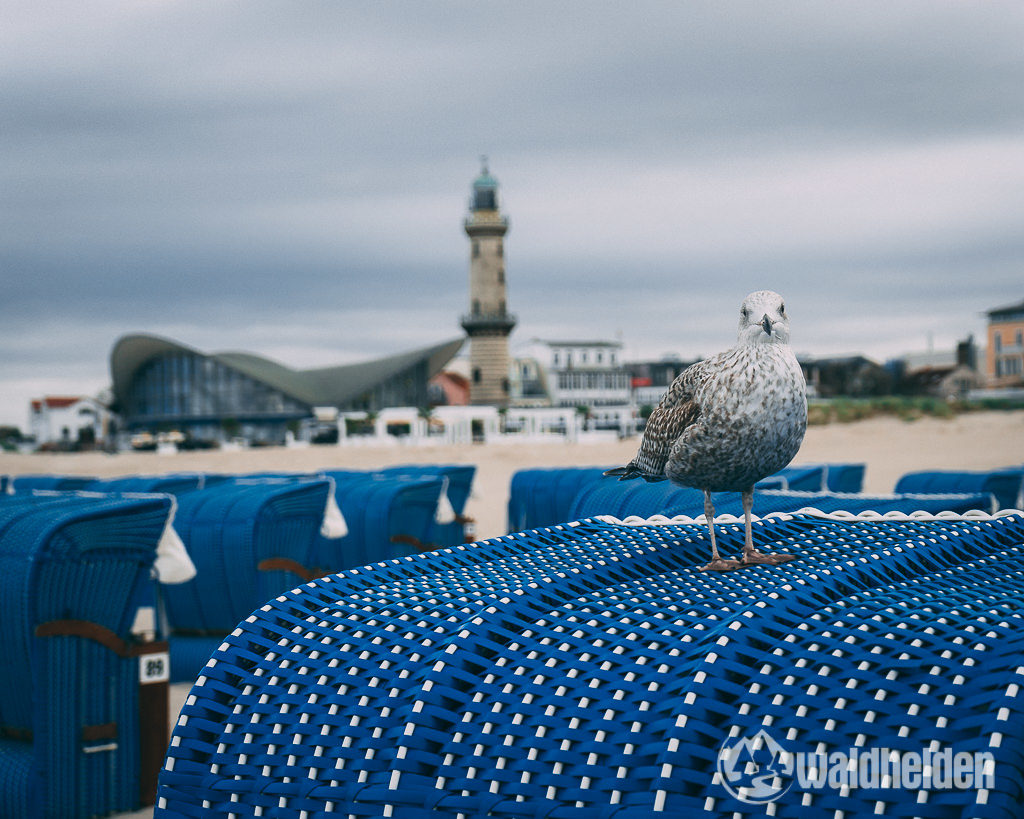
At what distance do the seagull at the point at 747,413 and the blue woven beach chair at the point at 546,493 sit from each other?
9.50 metres

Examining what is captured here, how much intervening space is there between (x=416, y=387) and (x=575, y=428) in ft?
91.6

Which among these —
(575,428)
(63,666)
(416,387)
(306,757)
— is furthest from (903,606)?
(416,387)

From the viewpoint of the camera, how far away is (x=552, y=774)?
213cm

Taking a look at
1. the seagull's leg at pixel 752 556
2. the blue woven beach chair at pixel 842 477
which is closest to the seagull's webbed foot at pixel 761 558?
the seagull's leg at pixel 752 556

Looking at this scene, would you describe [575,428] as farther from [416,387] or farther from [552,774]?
[552,774]

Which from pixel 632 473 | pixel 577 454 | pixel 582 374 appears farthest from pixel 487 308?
pixel 632 473

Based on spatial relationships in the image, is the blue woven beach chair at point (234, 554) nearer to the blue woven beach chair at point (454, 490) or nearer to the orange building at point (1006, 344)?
the blue woven beach chair at point (454, 490)

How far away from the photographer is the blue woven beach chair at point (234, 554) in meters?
9.28

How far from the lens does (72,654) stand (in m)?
Result: 6.04
